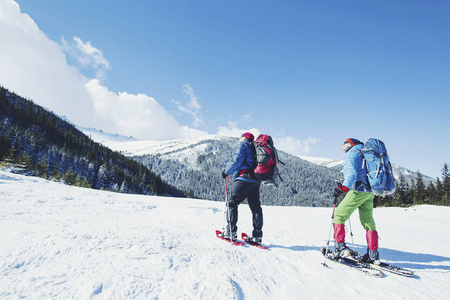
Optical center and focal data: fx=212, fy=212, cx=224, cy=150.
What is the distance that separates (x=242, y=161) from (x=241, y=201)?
94cm

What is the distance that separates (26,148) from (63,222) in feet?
322

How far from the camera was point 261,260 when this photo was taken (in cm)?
391

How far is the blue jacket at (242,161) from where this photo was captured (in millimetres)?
5047

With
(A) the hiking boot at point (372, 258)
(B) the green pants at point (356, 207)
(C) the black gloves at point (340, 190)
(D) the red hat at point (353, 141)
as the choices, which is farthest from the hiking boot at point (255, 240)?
(D) the red hat at point (353, 141)

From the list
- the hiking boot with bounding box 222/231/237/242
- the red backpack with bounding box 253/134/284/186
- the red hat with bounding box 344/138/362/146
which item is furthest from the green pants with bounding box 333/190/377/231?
the hiking boot with bounding box 222/231/237/242

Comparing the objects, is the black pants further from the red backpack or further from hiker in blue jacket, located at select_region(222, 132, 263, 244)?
the red backpack

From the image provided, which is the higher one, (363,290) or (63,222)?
(63,222)

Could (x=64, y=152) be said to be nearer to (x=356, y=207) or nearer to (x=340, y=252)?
(x=340, y=252)

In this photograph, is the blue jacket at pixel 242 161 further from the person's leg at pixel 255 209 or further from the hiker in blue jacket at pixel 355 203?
the hiker in blue jacket at pixel 355 203

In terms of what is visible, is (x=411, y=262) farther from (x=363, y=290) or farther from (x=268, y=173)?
(x=268, y=173)

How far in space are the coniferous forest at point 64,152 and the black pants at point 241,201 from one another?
7465 cm

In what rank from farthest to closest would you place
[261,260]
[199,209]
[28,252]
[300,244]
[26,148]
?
[26,148] → [199,209] → [300,244] → [261,260] → [28,252]

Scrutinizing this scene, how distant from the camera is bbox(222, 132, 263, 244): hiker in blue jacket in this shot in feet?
16.5

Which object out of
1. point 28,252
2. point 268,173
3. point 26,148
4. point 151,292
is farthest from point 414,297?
point 26,148
